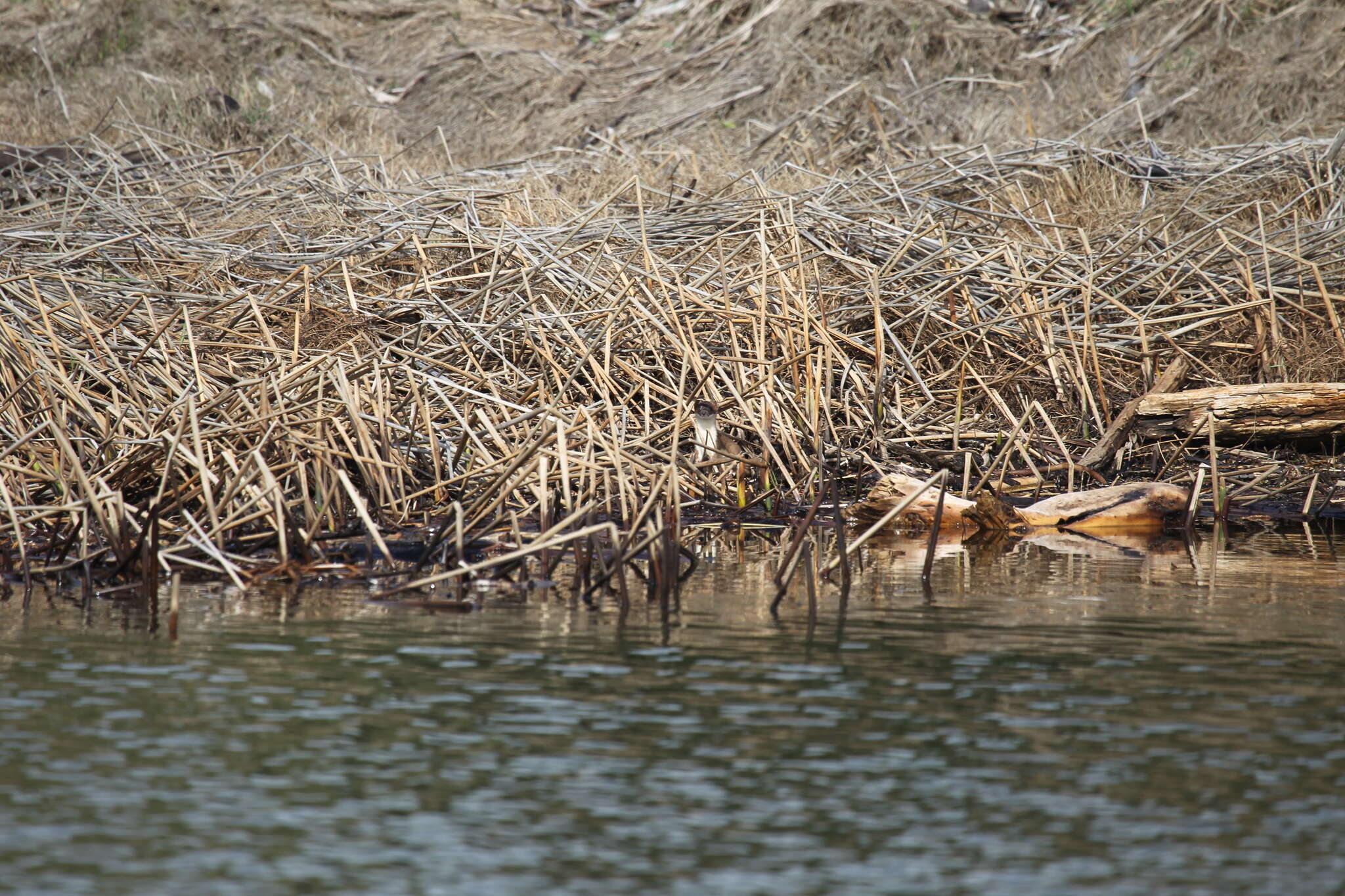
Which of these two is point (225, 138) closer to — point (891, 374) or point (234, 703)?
point (891, 374)

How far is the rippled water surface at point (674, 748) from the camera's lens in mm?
3781

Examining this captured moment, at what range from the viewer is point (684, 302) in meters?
10.6

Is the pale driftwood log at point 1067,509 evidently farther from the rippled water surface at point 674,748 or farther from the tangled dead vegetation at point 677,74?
the tangled dead vegetation at point 677,74

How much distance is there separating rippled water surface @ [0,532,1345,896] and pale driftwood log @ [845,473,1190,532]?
2.51m

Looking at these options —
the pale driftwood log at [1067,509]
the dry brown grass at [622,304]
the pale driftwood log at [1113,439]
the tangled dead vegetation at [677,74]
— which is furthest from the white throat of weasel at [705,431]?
the tangled dead vegetation at [677,74]

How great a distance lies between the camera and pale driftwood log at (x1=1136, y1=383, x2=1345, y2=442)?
10.6m

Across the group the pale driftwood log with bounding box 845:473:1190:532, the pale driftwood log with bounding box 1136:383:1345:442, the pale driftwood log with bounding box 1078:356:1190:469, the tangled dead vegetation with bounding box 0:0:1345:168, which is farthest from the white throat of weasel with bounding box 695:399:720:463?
the tangled dead vegetation with bounding box 0:0:1345:168

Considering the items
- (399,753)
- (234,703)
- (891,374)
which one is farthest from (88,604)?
(891,374)

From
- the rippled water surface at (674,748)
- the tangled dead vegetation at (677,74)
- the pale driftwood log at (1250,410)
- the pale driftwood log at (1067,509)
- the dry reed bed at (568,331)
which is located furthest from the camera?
the tangled dead vegetation at (677,74)

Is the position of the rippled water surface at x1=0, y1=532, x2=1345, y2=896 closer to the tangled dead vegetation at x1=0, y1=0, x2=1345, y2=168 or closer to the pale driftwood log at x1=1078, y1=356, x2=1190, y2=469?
the pale driftwood log at x1=1078, y1=356, x2=1190, y2=469

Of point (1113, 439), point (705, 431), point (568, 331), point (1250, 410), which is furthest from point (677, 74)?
point (705, 431)

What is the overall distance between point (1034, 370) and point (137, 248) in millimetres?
6359

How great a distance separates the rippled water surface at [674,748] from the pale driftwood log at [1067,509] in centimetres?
251

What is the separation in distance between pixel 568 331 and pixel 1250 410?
176 inches
